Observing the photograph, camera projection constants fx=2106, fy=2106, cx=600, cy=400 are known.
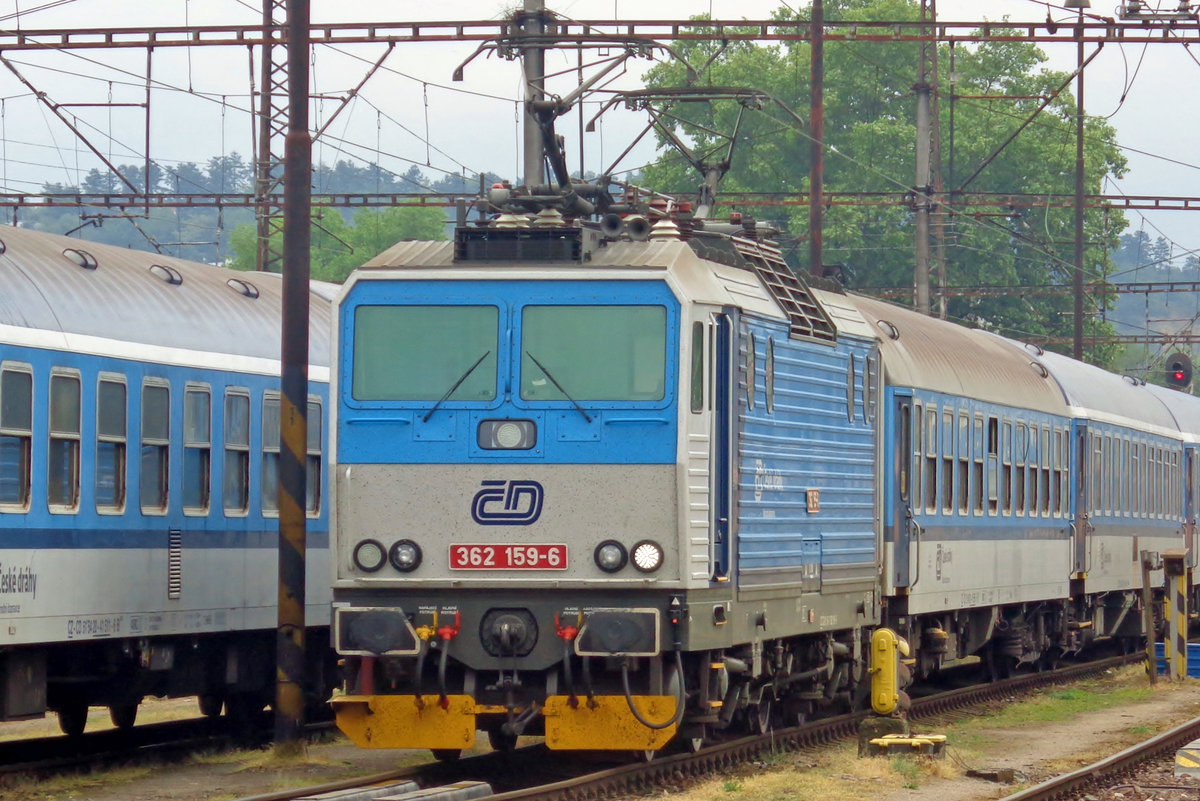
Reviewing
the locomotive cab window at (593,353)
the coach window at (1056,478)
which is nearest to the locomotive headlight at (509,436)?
the locomotive cab window at (593,353)

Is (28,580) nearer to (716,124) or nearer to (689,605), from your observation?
(689,605)

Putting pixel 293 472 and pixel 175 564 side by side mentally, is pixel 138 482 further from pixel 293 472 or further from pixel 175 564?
pixel 293 472

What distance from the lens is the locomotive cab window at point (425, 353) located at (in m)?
12.6

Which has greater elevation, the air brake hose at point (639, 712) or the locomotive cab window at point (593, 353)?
the locomotive cab window at point (593, 353)

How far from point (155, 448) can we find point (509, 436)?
3.74m

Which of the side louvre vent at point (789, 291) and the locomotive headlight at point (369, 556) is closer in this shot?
the locomotive headlight at point (369, 556)

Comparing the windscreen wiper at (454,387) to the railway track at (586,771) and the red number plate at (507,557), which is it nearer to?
the red number plate at (507,557)

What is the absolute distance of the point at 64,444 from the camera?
13.9 meters

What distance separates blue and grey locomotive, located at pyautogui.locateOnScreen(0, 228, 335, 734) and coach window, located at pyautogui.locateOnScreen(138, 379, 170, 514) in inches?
0.6

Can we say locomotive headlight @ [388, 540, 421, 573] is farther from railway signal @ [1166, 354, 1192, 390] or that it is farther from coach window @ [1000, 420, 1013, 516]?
railway signal @ [1166, 354, 1192, 390]

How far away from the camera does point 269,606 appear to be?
16.8m

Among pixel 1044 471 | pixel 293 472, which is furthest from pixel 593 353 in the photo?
pixel 1044 471

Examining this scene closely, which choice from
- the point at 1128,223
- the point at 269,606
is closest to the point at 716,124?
the point at 1128,223

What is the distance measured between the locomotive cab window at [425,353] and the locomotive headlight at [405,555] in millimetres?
873
